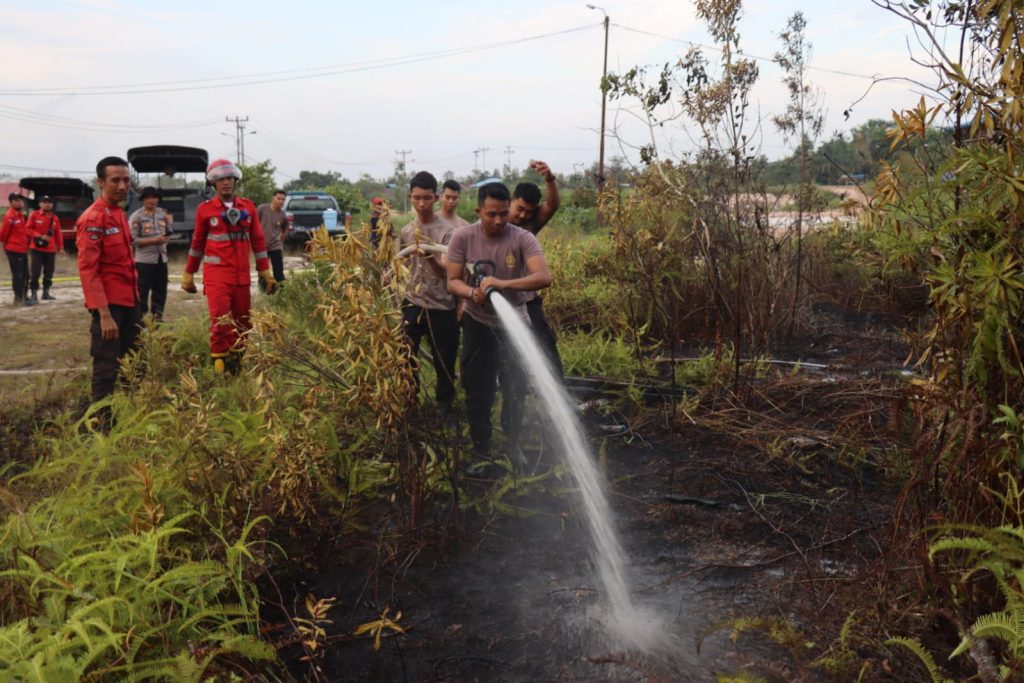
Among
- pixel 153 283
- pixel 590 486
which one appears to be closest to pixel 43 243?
pixel 153 283

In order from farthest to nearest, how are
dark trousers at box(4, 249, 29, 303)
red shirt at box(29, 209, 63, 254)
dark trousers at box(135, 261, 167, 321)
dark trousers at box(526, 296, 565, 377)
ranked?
red shirt at box(29, 209, 63, 254)
dark trousers at box(4, 249, 29, 303)
dark trousers at box(135, 261, 167, 321)
dark trousers at box(526, 296, 565, 377)

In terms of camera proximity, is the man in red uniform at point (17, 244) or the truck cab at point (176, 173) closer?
the man in red uniform at point (17, 244)

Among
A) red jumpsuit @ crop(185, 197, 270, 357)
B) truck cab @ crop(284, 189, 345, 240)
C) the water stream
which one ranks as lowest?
the water stream

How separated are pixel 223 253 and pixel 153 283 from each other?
2790mm

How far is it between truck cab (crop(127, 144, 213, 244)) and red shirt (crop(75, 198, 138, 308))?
499 inches

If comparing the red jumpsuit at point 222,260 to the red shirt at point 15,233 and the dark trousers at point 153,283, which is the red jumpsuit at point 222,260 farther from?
the red shirt at point 15,233

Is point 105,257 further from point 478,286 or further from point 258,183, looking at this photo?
point 258,183

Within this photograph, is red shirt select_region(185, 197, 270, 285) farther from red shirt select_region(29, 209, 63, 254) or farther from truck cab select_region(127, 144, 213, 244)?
Result: truck cab select_region(127, 144, 213, 244)

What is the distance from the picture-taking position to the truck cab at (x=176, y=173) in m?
18.1

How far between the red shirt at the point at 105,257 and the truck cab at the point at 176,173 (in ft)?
41.6

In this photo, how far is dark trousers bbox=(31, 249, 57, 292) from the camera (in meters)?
12.3

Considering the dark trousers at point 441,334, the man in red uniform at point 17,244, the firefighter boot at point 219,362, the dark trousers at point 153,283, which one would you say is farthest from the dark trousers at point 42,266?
the dark trousers at point 441,334

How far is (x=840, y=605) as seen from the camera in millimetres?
3049

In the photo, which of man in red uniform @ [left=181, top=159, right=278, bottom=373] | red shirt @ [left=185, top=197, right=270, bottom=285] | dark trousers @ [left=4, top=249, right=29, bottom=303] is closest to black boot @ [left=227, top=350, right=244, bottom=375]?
man in red uniform @ [left=181, top=159, right=278, bottom=373]
